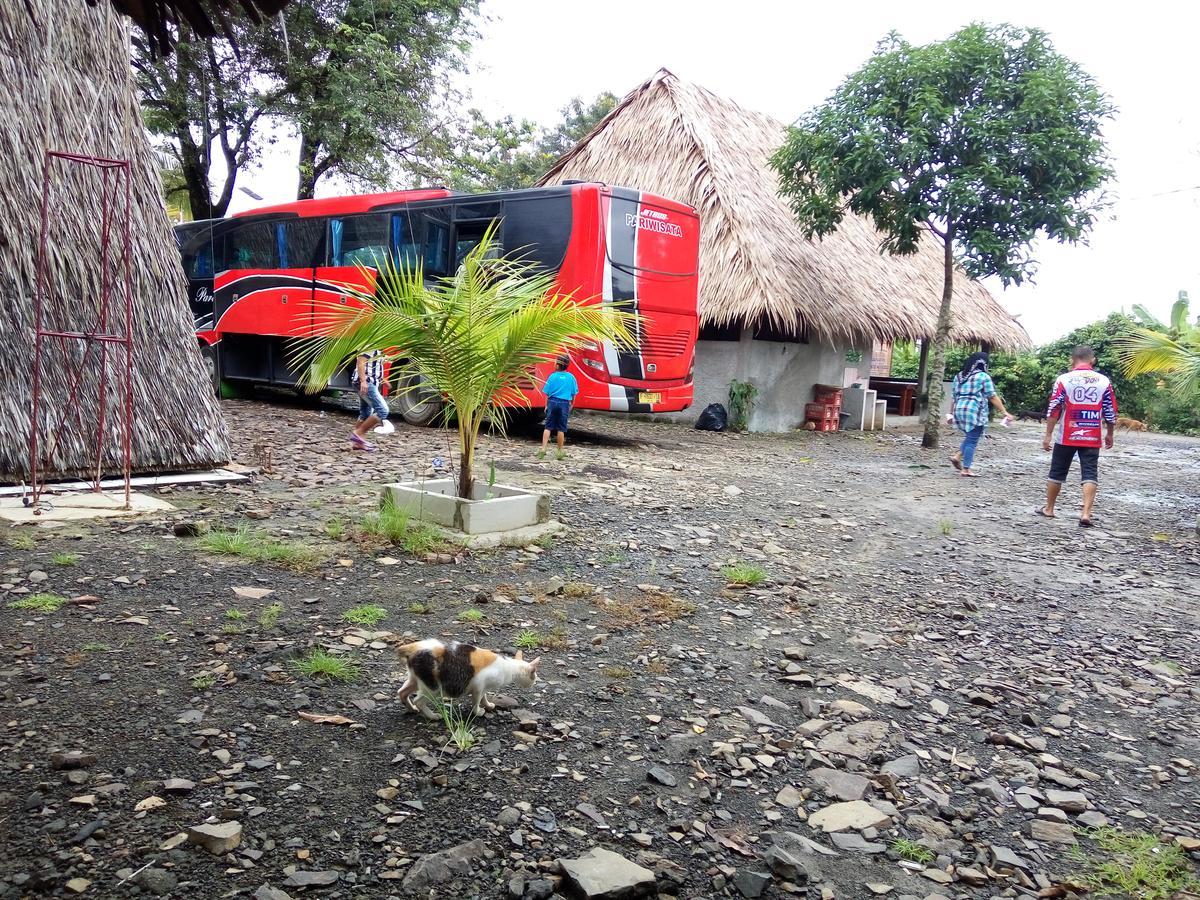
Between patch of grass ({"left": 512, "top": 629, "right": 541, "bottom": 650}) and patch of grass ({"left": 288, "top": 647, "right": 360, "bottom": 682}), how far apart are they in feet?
2.47

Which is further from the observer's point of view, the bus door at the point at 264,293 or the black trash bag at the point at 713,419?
the black trash bag at the point at 713,419

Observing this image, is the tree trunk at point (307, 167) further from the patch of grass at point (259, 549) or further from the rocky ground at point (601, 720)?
the patch of grass at point (259, 549)

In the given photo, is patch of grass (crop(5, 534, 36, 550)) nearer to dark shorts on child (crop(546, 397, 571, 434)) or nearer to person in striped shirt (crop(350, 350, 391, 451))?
person in striped shirt (crop(350, 350, 391, 451))

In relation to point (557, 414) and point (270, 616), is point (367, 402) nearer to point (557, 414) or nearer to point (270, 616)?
point (557, 414)

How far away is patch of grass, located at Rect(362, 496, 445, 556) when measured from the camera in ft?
17.5

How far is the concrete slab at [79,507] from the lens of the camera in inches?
215

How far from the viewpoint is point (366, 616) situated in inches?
164

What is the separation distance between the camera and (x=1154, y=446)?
18.8 m

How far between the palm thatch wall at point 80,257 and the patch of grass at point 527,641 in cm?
439

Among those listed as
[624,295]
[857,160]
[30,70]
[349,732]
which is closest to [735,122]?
[857,160]

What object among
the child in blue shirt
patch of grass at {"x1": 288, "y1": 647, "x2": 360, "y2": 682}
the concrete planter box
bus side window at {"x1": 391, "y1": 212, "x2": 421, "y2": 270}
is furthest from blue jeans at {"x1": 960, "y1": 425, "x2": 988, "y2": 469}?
patch of grass at {"x1": 288, "y1": 647, "x2": 360, "y2": 682}

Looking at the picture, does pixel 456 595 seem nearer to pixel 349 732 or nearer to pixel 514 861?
pixel 349 732

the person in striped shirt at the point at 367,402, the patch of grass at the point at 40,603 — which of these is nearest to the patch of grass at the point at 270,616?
the patch of grass at the point at 40,603

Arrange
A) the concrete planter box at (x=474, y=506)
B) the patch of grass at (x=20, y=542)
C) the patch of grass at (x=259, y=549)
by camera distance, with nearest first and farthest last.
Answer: the patch of grass at (x=20, y=542)
the patch of grass at (x=259, y=549)
the concrete planter box at (x=474, y=506)
